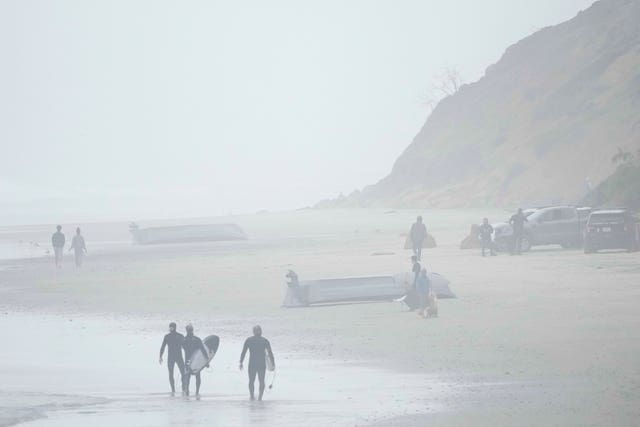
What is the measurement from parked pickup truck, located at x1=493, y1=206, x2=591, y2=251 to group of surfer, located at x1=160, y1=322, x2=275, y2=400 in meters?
28.7

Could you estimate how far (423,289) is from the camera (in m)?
28.7

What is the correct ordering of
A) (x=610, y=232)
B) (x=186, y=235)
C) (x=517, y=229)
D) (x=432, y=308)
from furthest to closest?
→ (x=186, y=235) < (x=517, y=229) < (x=610, y=232) < (x=432, y=308)

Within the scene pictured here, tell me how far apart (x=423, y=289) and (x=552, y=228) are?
816 inches

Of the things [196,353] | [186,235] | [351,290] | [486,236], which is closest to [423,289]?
[351,290]

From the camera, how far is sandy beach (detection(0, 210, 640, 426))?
18.1 metres

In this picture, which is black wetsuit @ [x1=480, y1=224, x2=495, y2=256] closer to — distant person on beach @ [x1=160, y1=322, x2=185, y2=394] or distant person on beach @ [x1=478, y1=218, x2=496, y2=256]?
distant person on beach @ [x1=478, y1=218, x2=496, y2=256]

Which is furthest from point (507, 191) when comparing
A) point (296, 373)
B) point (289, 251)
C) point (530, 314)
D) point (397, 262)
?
point (296, 373)

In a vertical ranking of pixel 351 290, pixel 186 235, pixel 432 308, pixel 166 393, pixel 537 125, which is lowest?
pixel 166 393

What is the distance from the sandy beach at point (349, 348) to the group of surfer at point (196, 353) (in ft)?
1.18

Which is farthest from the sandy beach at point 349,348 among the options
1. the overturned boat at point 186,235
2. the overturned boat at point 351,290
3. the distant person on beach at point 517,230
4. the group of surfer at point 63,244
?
the overturned boat at point 186,235

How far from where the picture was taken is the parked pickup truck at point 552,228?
48.3m

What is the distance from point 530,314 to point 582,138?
83.4 metres

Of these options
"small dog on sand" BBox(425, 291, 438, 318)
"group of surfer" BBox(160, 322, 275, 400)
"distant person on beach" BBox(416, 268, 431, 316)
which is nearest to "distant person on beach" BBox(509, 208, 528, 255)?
"distant person on beach" BBox(416, 268, 431, 316)

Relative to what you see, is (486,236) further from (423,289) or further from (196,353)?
(196,353)
